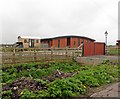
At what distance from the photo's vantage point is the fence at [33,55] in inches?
516

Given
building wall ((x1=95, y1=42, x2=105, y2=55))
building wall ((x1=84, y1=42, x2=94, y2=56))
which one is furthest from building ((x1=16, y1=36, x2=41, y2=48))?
building wall ((x1=84, y1=42, x2=94, y2=56))

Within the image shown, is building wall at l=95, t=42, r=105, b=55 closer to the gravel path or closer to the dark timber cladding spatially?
the dark timber cladding

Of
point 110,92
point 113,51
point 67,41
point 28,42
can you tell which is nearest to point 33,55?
point 110,92

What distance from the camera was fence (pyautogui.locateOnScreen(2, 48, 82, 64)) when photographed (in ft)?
43.0

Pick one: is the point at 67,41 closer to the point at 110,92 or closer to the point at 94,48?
the point at 94,48

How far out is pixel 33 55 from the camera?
14453mm

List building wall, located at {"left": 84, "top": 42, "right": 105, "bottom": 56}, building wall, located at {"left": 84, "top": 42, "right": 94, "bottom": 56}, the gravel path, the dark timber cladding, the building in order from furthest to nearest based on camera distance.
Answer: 1. the building
2. the dark timber cladding
3. building wall, located at {"left": 84, "top": 42, "right": 105, "bottom": 56}
4. building wall, located at {"left": 84, "top": 42, "right": 94, "bottom": 56}
5. the gravel path

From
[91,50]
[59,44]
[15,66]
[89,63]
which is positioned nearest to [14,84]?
[15,66]

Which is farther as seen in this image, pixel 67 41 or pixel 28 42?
pixel 28 42

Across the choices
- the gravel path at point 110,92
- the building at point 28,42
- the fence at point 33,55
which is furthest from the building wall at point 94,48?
the building at point 28,42

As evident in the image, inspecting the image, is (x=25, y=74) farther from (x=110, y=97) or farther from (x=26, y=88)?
(x=110, y=97)

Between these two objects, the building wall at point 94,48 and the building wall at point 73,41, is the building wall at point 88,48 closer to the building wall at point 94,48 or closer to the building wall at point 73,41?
the building wall at point 94,48

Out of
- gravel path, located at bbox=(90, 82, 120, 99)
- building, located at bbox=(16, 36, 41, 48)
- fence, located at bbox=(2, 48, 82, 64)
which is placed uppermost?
building, located at bbox=(16, 36, 41, 48)

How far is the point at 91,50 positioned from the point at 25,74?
447 inches
